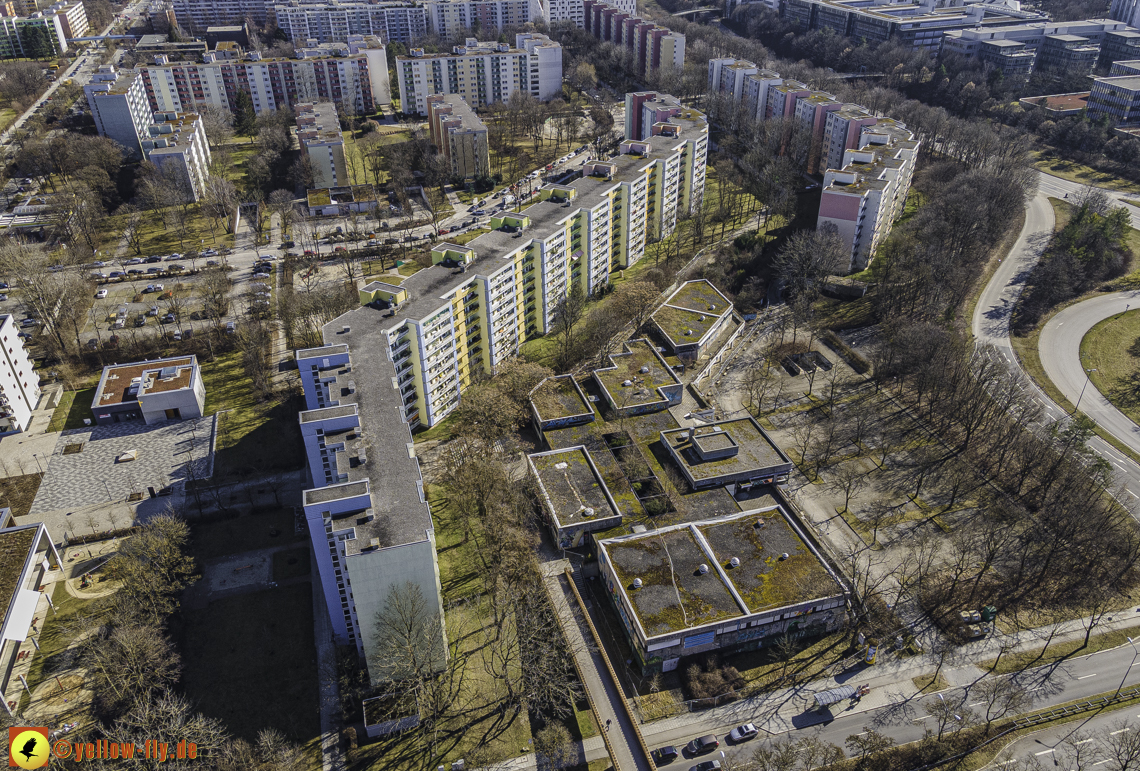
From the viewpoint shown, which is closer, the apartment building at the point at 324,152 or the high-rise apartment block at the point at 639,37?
the apartment building at the point at 324,152

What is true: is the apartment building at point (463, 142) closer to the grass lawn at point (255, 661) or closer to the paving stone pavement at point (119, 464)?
the paving stone pavement at point (119, 464)

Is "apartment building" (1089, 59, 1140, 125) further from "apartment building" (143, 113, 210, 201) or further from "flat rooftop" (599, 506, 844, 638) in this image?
"apartment building" (143, 113, 210, 201)

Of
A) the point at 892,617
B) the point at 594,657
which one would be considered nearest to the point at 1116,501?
the point at 892,617

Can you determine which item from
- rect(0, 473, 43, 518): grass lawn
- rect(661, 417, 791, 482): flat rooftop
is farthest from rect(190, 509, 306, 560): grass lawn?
rect(661, 417, 791, 482): flat rooftop

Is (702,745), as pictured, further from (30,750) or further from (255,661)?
(30,750)

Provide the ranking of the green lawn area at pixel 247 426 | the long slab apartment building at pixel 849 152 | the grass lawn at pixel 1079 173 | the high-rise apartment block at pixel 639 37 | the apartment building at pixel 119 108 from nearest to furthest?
Result: 1. the green lawn area at pixel 247 426
2. the long slab apartment building at pixel 849 152
3. the grass lawn at pixel 1079 173
4. the apartment building at pixel 119 108
5. the high-rise apartment block at pixel 639 37

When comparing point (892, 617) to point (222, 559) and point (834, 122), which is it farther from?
point (834, 122)

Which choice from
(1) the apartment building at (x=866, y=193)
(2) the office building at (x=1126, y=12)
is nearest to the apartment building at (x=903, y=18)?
(2) the office building at (x=1126, y=12)
